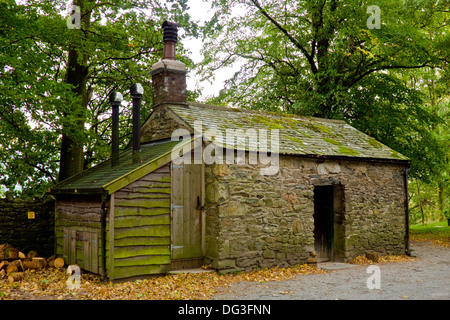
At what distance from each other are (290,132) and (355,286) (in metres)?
4.92

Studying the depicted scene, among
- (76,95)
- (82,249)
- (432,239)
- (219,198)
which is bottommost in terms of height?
(432,239)

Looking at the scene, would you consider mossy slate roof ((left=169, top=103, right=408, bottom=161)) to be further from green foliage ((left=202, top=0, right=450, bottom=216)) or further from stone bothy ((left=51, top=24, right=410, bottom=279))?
green foliage ((left=202, top=0, right=450, bottom=216))

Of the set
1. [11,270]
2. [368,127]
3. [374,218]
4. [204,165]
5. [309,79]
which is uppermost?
[309,79]

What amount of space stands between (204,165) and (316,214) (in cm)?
420

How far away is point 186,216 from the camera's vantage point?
8.65 m

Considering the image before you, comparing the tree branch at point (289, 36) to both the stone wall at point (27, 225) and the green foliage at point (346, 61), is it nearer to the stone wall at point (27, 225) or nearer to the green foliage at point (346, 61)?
the green foliage at point (346, 61)

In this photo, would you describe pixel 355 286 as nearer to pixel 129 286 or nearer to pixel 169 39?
pixel 129 286

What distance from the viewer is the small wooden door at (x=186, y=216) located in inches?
332

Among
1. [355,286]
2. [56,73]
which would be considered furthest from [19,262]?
[56,73]

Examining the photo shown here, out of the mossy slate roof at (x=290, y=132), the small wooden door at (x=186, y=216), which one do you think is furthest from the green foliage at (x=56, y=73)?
the small wooden door at (x=186, y=216)

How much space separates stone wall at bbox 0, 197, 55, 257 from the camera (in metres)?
10.5
